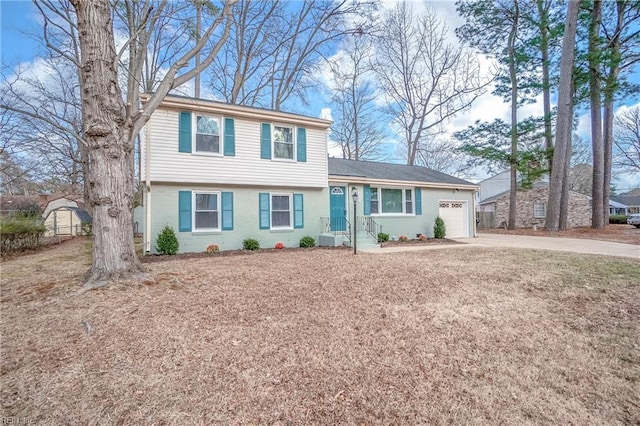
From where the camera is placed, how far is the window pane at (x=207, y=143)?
9.45m

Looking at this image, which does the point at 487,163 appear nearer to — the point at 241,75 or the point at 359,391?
the point at 241,75

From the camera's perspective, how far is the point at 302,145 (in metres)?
11.0

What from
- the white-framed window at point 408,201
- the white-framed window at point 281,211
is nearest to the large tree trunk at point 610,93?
the white-framed window at point 408,201

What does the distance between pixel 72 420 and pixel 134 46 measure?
16599 mm

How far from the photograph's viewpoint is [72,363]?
278 cm

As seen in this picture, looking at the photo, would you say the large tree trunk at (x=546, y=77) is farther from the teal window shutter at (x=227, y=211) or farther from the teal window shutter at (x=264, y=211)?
the teal window shutter at (x=227, y=211)

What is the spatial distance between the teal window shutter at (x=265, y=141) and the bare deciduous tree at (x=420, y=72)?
13.7 m

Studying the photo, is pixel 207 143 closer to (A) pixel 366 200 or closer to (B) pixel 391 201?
(A) pixel 366 200

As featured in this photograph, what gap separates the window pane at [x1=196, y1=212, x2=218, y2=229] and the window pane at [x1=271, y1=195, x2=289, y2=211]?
2051 mm

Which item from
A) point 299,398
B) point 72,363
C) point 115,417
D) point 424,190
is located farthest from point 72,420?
point 424,190

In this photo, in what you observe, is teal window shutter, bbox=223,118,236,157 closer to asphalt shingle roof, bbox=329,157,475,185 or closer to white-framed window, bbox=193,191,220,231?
white-framed window, bbox=193,191,220,231

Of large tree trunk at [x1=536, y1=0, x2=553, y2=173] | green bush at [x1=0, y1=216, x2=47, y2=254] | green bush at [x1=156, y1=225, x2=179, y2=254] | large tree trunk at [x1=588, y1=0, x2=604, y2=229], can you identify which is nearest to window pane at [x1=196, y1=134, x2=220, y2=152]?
green bush at [x1=156, y1=225, x2=179, y2=254]

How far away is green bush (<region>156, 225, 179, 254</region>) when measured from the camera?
8.79 m

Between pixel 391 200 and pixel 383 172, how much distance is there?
5.61ft
